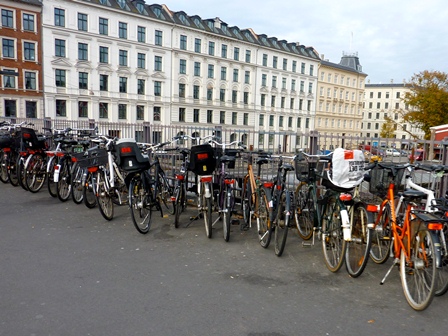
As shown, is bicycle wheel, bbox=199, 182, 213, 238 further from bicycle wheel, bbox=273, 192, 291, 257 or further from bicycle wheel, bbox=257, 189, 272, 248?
bicycle wheel, bbox=273, 192, 291, 257

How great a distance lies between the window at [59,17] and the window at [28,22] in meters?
2.32

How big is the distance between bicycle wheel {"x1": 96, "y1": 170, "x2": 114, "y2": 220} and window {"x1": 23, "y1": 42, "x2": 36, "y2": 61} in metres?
39.9

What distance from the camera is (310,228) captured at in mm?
5582

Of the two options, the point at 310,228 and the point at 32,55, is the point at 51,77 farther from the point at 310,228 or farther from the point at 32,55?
the point at 310,228

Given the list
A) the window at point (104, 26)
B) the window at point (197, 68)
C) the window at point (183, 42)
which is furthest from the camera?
the window at point (197, 68)

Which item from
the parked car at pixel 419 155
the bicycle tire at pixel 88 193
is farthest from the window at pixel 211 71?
the parked car at pixel 419 155

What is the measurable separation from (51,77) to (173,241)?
136ft

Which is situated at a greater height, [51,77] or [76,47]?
[76,47]

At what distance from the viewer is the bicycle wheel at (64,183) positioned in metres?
7.70

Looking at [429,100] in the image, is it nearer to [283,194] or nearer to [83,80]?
[83,80]

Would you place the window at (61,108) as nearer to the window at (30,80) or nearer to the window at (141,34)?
the window at (30,80)

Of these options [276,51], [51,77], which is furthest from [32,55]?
[276,51]

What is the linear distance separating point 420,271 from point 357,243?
798 millimetres

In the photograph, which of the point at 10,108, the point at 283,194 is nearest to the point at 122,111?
the point at 10,108
